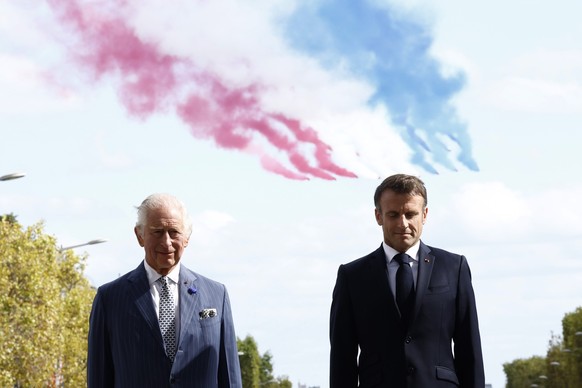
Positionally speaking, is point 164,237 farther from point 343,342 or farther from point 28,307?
point 28,307

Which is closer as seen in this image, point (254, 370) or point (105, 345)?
point (105, 345)

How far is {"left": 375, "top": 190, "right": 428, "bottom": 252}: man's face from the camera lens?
10.5m

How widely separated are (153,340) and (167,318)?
8.6 inches

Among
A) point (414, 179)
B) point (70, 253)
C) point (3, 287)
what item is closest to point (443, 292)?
point (414, 179)

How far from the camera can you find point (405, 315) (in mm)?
10891

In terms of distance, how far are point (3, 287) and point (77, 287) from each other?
2185cm

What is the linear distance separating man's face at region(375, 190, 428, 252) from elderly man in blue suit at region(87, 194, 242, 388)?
4.84 ft

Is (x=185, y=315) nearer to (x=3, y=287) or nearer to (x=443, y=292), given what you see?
(x=443, y=292)

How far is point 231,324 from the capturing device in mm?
10867

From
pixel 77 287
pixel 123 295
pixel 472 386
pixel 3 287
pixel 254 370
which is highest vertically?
pixel 254 370

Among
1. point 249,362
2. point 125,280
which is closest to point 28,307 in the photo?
point 125,280

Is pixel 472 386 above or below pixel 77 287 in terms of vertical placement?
below

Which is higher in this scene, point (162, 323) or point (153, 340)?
point (162, 323)

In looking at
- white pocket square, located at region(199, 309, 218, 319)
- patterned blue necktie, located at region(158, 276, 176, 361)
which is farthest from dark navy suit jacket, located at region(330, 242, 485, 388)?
patterned blue necktie, located at region(158, 276, 176, 361)
